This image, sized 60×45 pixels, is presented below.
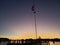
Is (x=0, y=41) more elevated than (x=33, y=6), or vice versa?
(x=33, y=6)

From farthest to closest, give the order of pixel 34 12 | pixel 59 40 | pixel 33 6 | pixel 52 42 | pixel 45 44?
pixel 59 40 → pixel 52 42 → pixel 45 44 → pixel 34 12 → pixel 33 6

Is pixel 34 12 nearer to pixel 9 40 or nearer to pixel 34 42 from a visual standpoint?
pixel 34 42

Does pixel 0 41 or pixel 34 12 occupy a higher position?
pixel 34 12

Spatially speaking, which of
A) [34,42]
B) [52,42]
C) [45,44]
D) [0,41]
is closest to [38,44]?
[34,42]

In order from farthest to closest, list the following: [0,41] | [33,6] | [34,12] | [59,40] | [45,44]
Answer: [59,40] < [45,44] < [0,41] < [34,12] < [33,6]

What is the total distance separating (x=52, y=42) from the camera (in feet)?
275

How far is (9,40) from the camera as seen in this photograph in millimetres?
70062

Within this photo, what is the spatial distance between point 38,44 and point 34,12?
31125 mm

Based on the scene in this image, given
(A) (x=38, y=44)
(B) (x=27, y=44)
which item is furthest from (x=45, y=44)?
(B) (x=27, y=44)

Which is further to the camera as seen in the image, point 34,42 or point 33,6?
point 34,42

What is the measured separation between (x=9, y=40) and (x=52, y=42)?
85.3 feet

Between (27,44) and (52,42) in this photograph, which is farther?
(52,42)


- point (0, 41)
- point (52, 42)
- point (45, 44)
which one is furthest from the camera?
point (52, 42)

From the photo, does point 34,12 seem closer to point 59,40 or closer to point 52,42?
point 52,42
